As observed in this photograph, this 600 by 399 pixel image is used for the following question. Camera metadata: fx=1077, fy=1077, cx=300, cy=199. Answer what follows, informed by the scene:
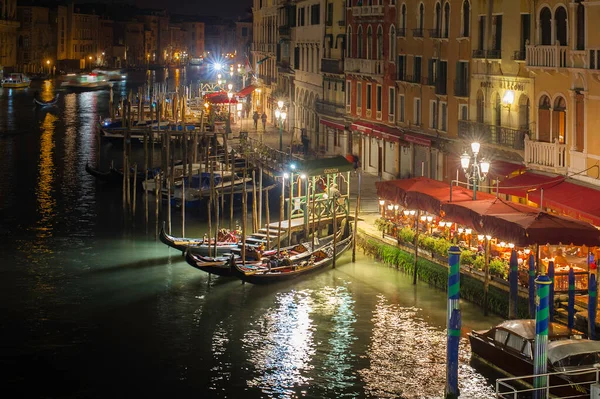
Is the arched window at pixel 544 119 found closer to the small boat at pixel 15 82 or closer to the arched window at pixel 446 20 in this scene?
the arched window at pixel 446 20

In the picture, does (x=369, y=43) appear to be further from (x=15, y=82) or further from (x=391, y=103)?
(x=15, y=82)

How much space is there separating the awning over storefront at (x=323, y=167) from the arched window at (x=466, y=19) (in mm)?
6361

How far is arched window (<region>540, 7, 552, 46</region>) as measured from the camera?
32.6 metres

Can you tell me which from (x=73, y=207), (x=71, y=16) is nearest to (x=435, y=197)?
(x=73, y=207)

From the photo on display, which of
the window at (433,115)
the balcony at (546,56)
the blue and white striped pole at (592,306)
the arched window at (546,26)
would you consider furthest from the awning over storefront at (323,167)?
the blue and white striped pole at (592,306)

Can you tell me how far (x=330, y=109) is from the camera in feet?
182

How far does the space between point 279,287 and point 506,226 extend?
7.90m

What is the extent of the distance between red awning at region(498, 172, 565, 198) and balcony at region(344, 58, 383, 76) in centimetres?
1566

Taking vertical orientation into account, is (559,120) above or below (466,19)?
below

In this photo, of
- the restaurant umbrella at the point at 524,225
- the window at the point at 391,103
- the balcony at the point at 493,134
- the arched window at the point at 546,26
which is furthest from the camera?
the window at the point at 391,103

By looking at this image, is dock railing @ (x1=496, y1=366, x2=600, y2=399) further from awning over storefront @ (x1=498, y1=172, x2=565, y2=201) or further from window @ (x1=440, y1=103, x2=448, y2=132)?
window @ (x1=440, y1=103, x2=448, y2=132)

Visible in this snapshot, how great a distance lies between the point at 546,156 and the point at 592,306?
29.4ft

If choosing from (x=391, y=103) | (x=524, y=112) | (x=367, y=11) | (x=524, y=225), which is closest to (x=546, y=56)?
(x=524, y=112)

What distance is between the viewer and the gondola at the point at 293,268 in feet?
106
